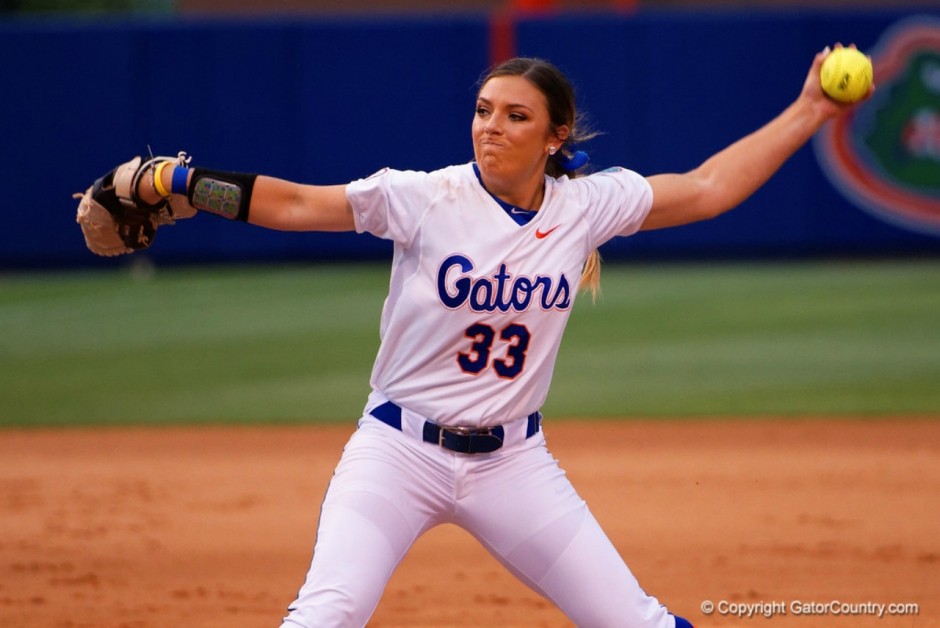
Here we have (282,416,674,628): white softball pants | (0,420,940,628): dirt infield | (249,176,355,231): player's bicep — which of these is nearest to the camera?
(282,416,674,628): white softball pants

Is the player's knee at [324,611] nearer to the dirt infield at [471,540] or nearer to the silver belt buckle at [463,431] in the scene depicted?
the silver belt buckle at [463,431]

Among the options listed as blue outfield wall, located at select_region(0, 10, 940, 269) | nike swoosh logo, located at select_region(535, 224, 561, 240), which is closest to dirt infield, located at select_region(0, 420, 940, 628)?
nike swoosh logo, located at select_region(535, 224, 561, 240)

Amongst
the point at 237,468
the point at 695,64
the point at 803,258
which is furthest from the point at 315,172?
the point at 237,468

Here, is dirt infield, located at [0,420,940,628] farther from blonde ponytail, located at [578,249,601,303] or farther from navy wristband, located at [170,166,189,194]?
navy wristband, located at [170,166,189,194]

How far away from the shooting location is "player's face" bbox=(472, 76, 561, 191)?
3.75 meters

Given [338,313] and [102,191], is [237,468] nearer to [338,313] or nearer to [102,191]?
[102,191]

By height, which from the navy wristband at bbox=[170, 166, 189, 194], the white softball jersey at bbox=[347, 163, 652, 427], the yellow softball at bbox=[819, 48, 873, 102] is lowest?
the white softball jersey at bbox=[347, 163, 652, 427]

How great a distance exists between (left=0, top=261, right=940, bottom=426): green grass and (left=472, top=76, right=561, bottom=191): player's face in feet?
19.1

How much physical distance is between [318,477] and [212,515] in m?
0.93

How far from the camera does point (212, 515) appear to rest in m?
6.95

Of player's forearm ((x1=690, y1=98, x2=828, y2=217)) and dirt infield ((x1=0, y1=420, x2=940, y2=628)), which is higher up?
player's forearm ((x1=690, y1=98, x2=828, y2=217))

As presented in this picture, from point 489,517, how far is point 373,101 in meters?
14.5

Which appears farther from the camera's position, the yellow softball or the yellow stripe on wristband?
the yellow softball

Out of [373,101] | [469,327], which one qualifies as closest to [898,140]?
[373,101]
